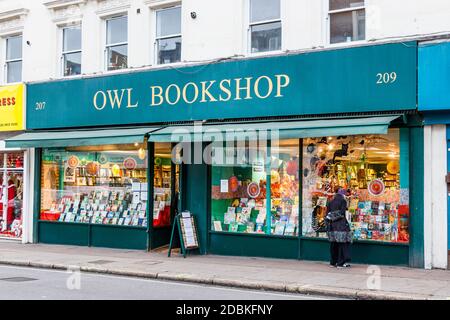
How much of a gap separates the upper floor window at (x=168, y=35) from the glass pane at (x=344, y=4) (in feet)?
15.0

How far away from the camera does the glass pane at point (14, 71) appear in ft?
68.1

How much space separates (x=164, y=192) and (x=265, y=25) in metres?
5.57

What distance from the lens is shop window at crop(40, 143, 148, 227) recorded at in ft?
58.1

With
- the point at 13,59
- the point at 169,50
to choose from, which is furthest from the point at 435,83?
the point at 13,59

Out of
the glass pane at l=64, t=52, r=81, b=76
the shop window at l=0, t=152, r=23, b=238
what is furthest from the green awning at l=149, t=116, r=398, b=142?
the shop window at l=0, t=152, r=23, b=238

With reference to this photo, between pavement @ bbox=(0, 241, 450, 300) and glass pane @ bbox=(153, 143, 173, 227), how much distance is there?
134cm

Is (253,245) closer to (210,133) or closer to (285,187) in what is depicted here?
(285,187)

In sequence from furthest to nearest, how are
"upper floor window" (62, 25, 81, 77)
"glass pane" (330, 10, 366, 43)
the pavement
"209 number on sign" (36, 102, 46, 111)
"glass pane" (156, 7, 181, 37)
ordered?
"upper floor window" (62, 25, 81, 77) < "209 number on sign" (36, 102, 46, 111) < "glass pane" (156, 7, 181, 37) < "glass pane" (330, 10, 366, 43) < the pavement

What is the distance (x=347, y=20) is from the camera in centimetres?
1458

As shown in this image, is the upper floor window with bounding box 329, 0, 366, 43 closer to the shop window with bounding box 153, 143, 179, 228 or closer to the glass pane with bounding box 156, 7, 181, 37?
the glass pane with bounding box 156, 7, 181, 37
